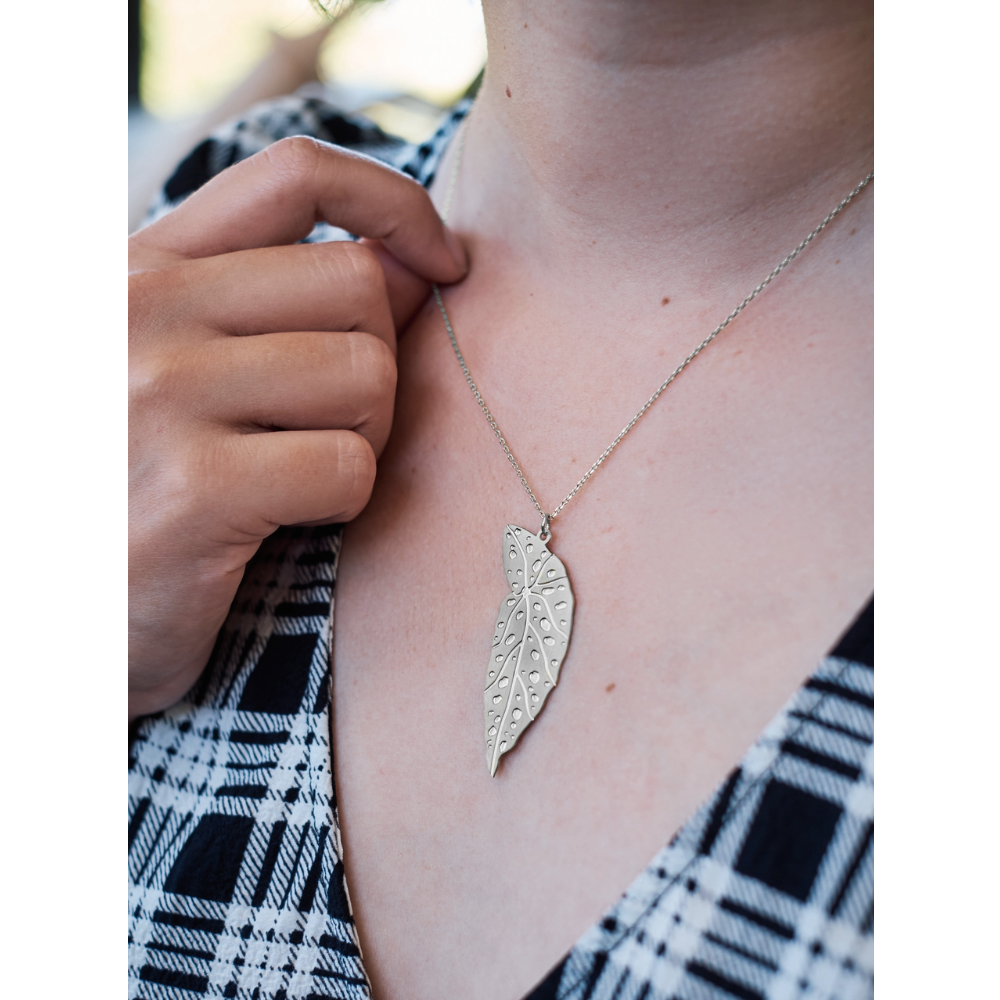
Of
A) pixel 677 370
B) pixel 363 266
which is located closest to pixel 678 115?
pixel 677 370

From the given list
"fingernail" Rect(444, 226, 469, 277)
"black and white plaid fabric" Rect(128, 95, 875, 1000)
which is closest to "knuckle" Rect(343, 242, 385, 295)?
"fingernail" Rect(444, 226, 469, 277)

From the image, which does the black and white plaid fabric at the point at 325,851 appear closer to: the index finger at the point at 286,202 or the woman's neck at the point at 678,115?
the index finger at the point at 286,202

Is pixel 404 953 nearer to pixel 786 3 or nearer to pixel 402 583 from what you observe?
pixel 402 583

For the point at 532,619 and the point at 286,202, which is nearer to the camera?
the point at 532,619

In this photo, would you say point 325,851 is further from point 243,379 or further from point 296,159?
point 296,159

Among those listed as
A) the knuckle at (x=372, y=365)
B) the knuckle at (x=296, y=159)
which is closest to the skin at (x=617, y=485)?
the knuckle at (x=372, y=365)

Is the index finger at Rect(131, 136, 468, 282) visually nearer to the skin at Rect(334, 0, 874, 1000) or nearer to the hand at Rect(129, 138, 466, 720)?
the hand at Rect(129, 138, 466, 720)
